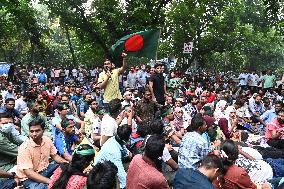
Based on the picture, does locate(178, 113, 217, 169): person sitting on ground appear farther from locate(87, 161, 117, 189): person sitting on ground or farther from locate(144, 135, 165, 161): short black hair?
locate(87, 161, 117, 189): person sitting on ground

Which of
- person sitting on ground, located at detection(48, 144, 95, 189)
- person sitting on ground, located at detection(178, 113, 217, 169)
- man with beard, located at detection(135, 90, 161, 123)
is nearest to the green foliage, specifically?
man with beard, located at detection(135, 90, 161, 123)

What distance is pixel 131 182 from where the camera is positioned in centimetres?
415

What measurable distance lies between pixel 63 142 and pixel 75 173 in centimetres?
243

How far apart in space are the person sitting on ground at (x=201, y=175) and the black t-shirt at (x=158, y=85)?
4282 millimetres

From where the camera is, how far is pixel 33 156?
15.3 feet

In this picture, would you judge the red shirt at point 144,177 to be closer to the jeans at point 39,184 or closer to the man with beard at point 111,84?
the jeans at point 39,184

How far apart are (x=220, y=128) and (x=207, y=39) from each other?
20889 millimetres

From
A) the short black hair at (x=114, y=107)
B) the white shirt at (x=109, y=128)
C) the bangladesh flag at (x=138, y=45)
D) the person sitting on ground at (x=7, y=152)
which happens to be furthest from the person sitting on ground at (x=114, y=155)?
the bangladesh flag at (x=138, y=45)

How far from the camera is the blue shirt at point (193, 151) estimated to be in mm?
5273

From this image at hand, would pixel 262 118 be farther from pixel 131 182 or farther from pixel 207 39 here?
pixel 207 39

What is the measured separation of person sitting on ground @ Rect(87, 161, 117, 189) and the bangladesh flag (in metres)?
6.48

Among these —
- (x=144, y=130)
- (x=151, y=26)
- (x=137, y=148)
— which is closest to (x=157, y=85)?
(x=144, y=130)

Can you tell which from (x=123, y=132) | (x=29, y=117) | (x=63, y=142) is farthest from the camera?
(x=29, y=117)

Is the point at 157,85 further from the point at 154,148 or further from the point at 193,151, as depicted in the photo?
the point at 154,148
